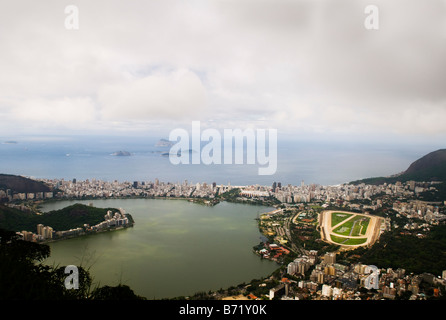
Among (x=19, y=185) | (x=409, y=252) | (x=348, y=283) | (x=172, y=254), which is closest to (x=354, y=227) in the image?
(x=409, y=252)

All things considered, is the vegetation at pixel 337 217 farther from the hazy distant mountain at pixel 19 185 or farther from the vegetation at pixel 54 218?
the hazy distant mountain at pixel 19 185

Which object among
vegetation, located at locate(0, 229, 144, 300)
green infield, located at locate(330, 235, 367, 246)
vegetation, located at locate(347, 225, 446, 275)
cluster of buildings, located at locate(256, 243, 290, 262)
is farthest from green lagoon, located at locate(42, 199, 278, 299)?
vegetation, located at locate(347, 225, 446, 275)

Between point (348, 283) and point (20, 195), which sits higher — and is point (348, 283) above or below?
below

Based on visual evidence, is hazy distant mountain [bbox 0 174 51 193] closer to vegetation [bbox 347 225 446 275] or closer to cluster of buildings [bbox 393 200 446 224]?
vegetation [bbox 347 225 446 275]

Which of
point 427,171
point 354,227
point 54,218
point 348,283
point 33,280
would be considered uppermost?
point 427,171

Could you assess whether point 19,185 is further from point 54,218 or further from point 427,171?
point 427,171
